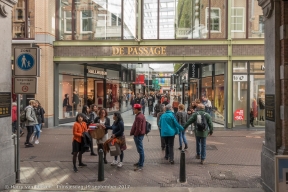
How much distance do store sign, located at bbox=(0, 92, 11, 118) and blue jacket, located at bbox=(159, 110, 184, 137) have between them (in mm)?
4301

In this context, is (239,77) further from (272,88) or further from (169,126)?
(272,88)

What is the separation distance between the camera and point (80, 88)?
20.7 m

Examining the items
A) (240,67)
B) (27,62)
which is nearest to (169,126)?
(27,62)

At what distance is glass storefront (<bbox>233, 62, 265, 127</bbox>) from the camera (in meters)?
16.8

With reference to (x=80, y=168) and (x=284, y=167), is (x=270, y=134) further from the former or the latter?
Answer: (x=80, y=168)

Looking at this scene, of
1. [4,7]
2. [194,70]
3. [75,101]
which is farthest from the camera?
[194,70]

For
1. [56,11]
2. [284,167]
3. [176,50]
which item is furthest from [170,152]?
[56,11]

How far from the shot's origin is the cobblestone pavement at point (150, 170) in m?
6.97

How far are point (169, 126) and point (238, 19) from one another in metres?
11.0

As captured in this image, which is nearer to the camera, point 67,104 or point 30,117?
point 30,117

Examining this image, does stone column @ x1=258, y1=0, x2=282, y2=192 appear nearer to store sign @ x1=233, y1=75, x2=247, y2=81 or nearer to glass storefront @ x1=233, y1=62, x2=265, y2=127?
store sign @ x1=233, y1=75, x2=247, y2=81

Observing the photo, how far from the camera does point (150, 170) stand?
26.7 feet

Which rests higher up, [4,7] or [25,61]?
[4,7]

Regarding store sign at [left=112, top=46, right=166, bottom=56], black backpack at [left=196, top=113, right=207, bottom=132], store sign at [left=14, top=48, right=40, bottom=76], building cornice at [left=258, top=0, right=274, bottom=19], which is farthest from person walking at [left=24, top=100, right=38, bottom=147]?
building cornice at [left=258, top=0, right=274, bottom=19]
